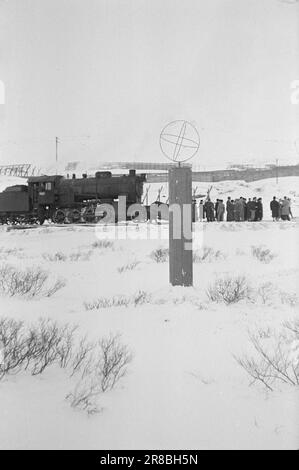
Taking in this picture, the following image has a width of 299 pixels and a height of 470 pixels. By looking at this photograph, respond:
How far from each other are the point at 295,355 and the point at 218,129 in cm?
8386

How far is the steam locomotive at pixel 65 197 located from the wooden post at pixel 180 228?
15268 millimetres

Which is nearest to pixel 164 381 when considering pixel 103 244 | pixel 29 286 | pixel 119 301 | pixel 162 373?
pixel 162 373

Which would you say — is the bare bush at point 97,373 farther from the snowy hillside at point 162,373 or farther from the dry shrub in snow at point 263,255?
the dry shrub in snow at point 263,255

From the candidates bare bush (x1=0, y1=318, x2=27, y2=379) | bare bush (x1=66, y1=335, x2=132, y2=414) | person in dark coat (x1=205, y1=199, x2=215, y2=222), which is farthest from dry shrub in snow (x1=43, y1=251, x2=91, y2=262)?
person in dark coat (x1=205, y1=199, x2=215, y2=222)

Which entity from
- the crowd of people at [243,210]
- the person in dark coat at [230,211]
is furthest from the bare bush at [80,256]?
the person in dark coat at [230,211]

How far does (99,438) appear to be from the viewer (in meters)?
2.45

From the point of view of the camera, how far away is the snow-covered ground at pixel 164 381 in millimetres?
2481

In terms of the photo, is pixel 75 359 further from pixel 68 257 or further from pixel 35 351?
pixel 68 257

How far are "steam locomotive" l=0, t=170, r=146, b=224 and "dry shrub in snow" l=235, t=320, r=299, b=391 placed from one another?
17.8 m

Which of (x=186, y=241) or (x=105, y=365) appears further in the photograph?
(x=186, y=241)

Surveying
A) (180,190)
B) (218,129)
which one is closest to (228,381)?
(180,190)

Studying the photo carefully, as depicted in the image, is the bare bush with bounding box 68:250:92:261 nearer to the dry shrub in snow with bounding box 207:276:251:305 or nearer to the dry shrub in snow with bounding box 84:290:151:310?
the dry shrub in snow with bounding box 84:290:151:310

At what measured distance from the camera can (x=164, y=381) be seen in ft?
9.95
